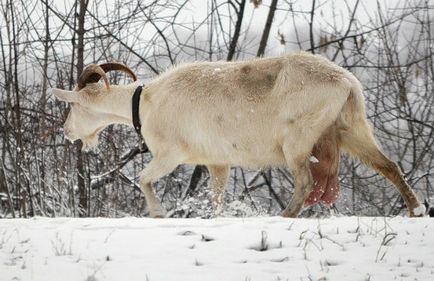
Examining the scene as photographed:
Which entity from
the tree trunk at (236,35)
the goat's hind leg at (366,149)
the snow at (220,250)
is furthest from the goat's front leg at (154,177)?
the tree trunk at (236,35)

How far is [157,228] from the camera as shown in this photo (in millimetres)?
4707

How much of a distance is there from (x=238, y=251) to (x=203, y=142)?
2.99 meters

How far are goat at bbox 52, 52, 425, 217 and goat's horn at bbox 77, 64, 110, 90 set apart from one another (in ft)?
2.68

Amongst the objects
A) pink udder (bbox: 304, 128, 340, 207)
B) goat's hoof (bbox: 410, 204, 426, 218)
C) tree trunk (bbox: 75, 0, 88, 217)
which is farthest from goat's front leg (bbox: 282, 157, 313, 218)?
tree trunk (bbox: 75, 0, 88, 217)

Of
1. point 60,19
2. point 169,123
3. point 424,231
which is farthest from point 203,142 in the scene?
point 60,19

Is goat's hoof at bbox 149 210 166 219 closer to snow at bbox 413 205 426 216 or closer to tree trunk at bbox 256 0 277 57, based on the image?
snow at bbox 413 205 426 216

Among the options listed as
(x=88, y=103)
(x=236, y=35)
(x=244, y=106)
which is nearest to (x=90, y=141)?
(x=88, y=103)

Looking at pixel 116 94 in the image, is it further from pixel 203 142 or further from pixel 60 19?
pixel 60 19

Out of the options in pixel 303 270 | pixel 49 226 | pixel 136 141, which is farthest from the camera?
pixel 136 141

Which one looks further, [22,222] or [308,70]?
[308,70]

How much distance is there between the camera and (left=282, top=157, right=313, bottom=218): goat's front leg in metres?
6.38

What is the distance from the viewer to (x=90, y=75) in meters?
8.28

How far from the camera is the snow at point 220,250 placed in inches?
144

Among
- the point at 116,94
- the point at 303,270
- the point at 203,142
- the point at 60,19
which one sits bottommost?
the point at 303,270
